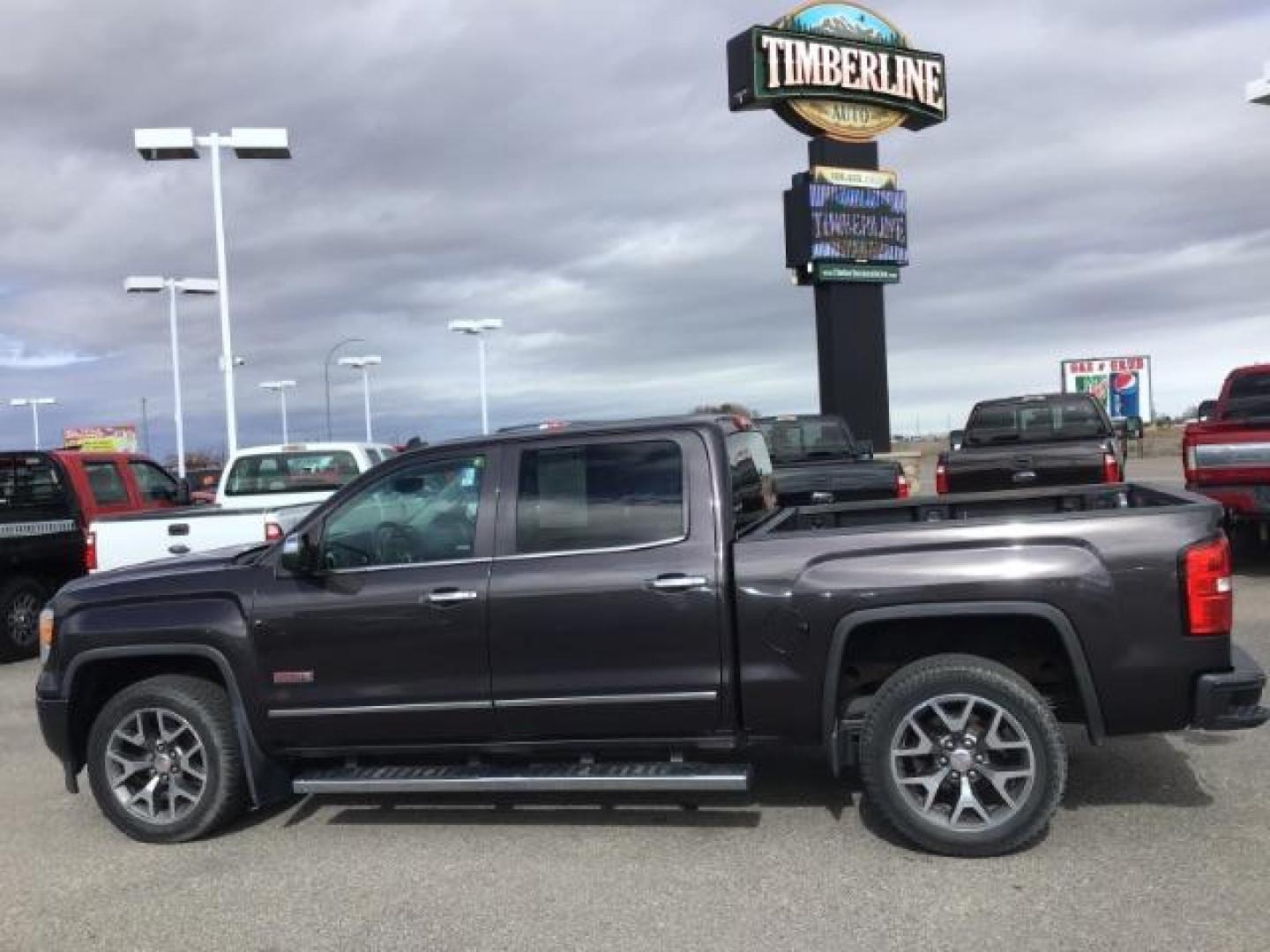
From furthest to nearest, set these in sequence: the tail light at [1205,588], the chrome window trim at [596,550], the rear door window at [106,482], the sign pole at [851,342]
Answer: the sign pole at [851,342], the rear door window at [106,482], the chrome window trim at [596,550], the tail light at [1205,588]

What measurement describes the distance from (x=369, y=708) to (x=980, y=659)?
2625mm

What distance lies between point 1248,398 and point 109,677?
11700mm

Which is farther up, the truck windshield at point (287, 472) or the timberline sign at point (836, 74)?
the timberline sign at point (836, 74)

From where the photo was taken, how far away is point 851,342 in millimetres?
27469

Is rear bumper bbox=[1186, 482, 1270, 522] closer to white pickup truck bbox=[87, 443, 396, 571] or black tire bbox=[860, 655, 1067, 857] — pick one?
black tire bbox=[860, 655, 1067, 857]

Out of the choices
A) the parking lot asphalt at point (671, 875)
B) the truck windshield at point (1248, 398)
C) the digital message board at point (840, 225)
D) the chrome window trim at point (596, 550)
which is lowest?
the parking lot asphalt at point (671, 875)

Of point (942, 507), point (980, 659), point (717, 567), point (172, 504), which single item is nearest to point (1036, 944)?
point (980, 659)

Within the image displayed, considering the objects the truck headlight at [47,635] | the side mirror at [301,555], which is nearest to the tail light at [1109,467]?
the side mirror at [301,555]

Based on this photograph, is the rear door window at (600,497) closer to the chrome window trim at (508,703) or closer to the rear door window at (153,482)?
the chrome window trim at (508,703)

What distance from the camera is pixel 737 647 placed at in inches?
182

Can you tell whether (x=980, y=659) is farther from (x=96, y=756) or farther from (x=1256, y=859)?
→ (x=96, y=756)

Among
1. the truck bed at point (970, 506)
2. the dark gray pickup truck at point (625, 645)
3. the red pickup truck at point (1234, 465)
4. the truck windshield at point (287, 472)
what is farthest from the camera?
the truck windshield at point (287, 472)

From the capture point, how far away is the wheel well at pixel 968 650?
15.1 ft

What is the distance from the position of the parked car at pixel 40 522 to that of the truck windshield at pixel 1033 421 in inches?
400
